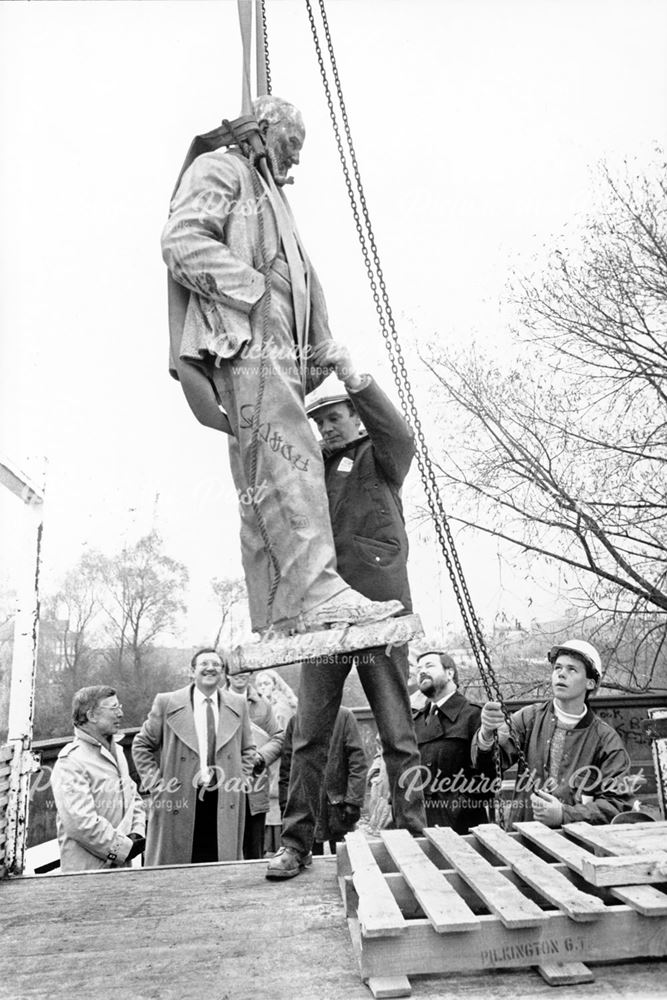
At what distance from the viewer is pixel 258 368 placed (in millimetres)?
3385

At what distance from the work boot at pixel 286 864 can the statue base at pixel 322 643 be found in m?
0.83

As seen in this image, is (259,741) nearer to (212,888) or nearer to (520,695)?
(212,888)

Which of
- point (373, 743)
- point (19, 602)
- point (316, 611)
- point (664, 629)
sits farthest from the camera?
point (664, 629)

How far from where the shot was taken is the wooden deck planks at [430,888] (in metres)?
2.15

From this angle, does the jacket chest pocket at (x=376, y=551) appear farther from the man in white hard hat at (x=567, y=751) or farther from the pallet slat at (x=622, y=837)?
the pallet slat at (x=622, y=837)

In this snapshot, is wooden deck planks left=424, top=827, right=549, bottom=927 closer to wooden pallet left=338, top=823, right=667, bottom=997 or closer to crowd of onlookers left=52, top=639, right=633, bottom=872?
wooden pallet left=338, top=823, right=667, bottom=997

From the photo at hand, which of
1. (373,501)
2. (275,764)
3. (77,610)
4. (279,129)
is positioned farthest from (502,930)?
(77,610)

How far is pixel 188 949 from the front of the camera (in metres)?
2.48

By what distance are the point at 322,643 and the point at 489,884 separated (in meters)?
0.96

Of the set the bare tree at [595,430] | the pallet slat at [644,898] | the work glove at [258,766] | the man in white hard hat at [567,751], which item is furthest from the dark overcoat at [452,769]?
the bare tree at [595,430]

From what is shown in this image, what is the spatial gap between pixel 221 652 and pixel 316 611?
261cm

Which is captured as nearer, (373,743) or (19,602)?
(19,602)

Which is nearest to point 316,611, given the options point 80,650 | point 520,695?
point 520,695

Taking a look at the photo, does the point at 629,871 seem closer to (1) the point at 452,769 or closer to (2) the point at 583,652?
(2) the point at 583,652
